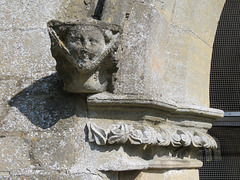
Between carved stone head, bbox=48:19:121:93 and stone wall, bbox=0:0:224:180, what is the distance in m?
0.12

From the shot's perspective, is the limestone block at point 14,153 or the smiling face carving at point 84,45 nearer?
the smiling face carving at point 84,45

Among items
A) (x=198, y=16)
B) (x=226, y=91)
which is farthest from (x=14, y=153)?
(x=226, y=91)

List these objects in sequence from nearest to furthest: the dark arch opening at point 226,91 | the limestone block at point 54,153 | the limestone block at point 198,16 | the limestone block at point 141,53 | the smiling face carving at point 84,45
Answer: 1. the smiling face carving at point 84,45
2. the limestone block at point 54,153
3. the limestone block at point 141,53
4. the limestone block at point 198,16
5. the dark arch opening at point 226,91

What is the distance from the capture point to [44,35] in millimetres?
1944

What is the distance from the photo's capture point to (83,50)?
1.57 m

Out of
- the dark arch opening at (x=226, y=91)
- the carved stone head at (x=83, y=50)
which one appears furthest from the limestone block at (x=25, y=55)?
the dark arch opening at (x=226, y=91)

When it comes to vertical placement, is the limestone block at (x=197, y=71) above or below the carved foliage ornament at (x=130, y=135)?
above

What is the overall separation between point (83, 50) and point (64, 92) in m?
0.35

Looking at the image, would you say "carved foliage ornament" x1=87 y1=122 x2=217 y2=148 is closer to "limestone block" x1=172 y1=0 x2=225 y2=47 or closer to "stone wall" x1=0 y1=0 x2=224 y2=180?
"stone wall" x1=0 y1=0 x2=224 y2=180

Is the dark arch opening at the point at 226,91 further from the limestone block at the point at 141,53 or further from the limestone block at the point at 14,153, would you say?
the limestone block at the point at 14,153

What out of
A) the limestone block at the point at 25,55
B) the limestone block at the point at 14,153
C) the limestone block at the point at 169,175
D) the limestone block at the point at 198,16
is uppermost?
the limestone block at the point at 198,16

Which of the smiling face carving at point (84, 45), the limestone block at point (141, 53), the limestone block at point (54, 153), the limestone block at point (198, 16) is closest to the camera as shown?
the smiling face carving at point (84, 45)

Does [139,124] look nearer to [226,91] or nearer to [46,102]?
[46,102]

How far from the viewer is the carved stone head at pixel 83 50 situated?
1.57m
